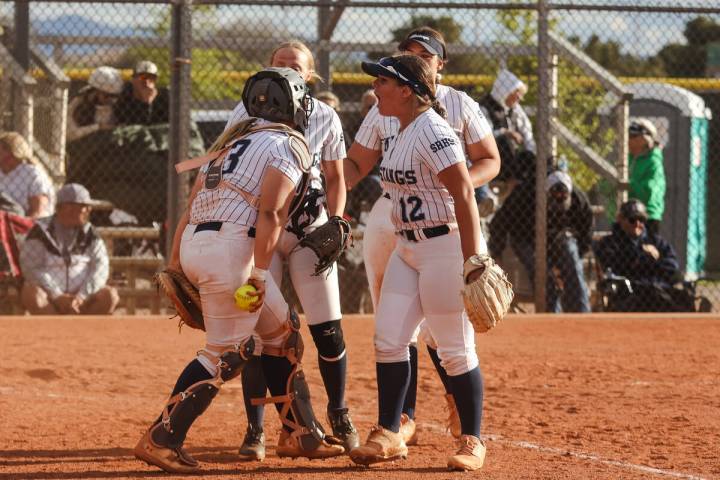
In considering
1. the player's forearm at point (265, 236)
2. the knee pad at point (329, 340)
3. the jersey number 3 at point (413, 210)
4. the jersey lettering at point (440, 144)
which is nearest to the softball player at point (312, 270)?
the knee pad at point (329, 340)

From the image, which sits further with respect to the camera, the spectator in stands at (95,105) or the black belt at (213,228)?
the spectator in stands at (95,105)

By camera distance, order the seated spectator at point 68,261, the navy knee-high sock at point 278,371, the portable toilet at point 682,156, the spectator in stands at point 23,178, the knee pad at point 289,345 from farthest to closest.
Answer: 1. the portable toilet at point 682,156
2. the spectator in stands at point 23,178
3. the seated spectator at point 68,261
4. the navy knee-high sock at point 278,371
5. the knee pad at point 289,345

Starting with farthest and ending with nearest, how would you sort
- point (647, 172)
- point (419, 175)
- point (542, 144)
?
1. point (647, 172)
2. point (542, 144)
3. point (419, 175)

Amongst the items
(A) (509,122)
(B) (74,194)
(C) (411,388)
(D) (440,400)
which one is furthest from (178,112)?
(C) (411,388)

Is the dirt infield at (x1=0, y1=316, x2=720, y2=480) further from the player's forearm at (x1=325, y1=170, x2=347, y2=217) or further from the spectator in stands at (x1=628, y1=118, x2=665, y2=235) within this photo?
the spectator in stands at (x1=628, y1=118, x2=665, y2=235)

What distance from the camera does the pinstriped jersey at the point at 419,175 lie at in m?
5.11

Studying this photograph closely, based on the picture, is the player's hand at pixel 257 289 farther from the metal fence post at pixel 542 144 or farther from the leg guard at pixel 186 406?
the metal fence post at pixel 542 144

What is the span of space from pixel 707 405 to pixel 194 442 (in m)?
2.89

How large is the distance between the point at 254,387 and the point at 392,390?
69 centimetres

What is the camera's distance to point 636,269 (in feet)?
35.1

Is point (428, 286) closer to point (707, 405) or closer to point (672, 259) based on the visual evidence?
point (707, 405)

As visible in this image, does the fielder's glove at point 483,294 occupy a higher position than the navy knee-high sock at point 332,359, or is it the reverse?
the fielder's glove at point 483,294

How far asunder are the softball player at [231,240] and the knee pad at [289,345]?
28 centimetres

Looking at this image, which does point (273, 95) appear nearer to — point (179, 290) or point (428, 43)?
point (179, 290)
